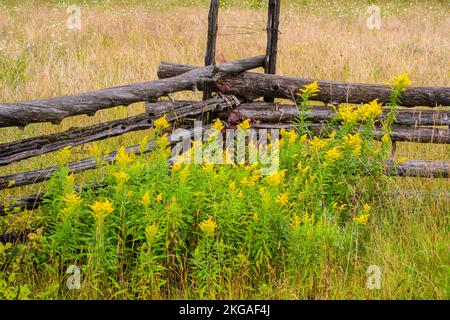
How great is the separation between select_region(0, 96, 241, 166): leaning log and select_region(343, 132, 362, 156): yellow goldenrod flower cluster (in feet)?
5.60

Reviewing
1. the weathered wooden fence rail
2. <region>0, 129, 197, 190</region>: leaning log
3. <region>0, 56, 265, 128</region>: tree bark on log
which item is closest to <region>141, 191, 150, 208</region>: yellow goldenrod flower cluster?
<region>0, 129, 197, 190</region>: leaning log

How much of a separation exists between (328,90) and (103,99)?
2354 mm

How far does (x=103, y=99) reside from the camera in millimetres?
5070

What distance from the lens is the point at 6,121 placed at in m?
4.21

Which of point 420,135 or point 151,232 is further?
point 420,135

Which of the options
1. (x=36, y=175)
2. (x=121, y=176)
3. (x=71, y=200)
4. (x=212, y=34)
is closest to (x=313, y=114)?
(x=212, y=34)

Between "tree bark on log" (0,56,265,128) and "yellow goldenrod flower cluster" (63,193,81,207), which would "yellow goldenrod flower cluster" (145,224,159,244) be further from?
A: "tree bark on log" (0,56,265,128)

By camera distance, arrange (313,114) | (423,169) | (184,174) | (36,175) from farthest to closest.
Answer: (313,114) < (423,169) < (36,175) < (184,174)

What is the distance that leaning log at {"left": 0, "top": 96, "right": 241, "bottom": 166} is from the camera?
186 inches

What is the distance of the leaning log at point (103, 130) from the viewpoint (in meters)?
4.72

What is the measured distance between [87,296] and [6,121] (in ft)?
4.51

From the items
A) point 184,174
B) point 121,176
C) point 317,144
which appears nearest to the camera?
point 121,176

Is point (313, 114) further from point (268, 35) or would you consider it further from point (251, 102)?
point (268, 35)

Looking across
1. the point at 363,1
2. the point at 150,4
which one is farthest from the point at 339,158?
the point at 363,1
